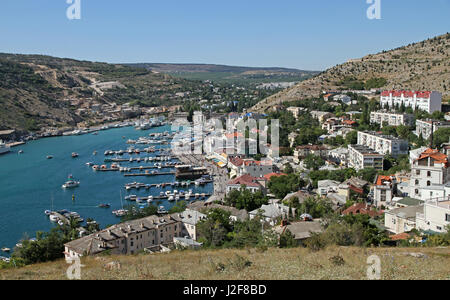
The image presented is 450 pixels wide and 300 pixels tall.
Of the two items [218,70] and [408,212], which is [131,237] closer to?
[408,212]

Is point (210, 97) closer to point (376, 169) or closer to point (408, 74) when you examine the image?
point (408, 74)

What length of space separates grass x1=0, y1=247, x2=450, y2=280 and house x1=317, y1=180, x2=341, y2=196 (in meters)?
7.22

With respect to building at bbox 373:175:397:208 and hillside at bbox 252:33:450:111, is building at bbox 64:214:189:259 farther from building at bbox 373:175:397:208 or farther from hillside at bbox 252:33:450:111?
hillside at bbox 252:33:450:111

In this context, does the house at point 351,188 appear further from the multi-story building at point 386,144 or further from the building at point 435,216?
the building at point 435,216

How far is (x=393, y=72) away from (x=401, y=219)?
24.0m

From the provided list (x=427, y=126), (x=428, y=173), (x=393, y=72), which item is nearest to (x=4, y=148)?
(x=427, y=126)

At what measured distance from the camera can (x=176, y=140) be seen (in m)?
27.0

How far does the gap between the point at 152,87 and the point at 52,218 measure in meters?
43.9

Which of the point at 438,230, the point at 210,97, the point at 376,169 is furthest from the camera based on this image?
the point at 210,97

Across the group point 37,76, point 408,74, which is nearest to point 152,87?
point 37,76

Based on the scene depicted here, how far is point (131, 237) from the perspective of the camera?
356 inches

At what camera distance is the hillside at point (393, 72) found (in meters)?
26.2

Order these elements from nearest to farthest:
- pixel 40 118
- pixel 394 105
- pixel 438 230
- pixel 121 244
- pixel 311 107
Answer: pixel 438 230, pixel 121 244, pixel 394 105, pixel 311 107, pixel 40 118

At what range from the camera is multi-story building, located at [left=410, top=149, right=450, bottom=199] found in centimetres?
973
